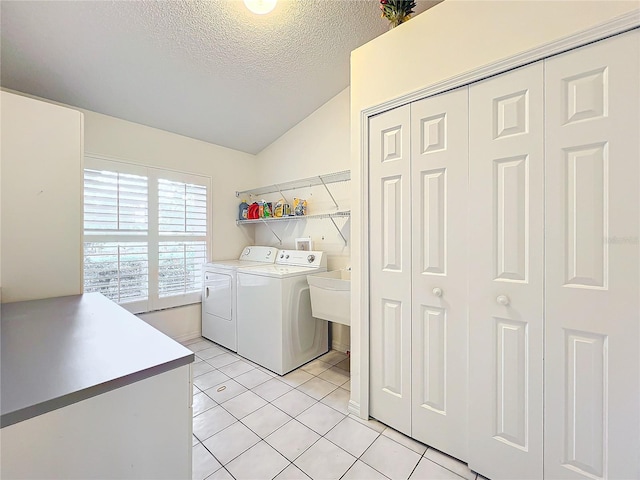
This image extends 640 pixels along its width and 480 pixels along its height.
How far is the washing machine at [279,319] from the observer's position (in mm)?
2340

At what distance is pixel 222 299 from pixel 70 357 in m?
2.08

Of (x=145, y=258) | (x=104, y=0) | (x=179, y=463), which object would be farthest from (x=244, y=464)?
(x=104, y=0)

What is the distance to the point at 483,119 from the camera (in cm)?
132

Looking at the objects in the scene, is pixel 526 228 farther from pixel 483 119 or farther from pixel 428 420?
pixel 428 420

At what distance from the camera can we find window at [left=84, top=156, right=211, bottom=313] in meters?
2.43

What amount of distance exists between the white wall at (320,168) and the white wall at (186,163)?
1.47ft

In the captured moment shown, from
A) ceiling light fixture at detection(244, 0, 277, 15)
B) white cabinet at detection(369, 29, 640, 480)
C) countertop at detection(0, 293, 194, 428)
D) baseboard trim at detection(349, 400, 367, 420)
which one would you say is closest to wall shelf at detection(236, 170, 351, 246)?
white cabinet at detection(369, 29, 640, 480)

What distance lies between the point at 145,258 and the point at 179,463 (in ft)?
7.83

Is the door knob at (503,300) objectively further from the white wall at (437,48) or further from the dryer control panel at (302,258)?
the dryer control panel at (302,258)

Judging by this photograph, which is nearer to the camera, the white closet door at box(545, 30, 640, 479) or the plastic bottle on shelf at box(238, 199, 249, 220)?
the white closet door at box(545, 30, 640, 479)

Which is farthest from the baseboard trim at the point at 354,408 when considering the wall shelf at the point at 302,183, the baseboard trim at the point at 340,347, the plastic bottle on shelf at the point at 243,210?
the plastic bottle on shelf at the point at 243,210

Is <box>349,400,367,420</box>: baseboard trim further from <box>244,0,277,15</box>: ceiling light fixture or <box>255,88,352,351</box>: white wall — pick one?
<box>244,0,277,15</box>: ceiling light fixture

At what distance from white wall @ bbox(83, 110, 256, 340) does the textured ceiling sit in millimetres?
154

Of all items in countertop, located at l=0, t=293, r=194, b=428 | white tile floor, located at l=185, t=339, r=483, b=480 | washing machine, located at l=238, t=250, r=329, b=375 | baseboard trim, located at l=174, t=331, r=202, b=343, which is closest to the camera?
countertop, located at l=0, t=293, r=194, b=428
